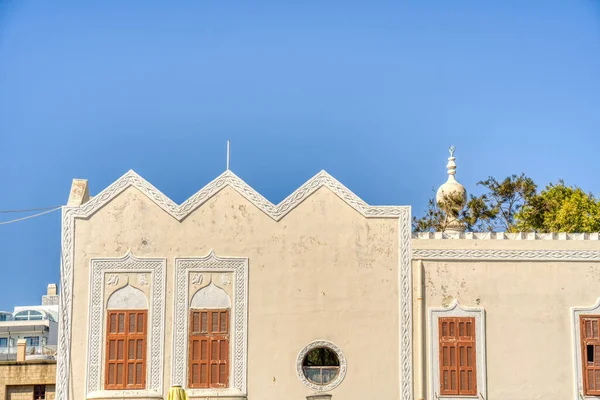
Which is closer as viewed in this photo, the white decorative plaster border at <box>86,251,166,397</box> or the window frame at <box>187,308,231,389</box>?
the white decorative plaster border at <box>86,251,166,397</box>

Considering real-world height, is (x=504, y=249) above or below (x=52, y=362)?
above

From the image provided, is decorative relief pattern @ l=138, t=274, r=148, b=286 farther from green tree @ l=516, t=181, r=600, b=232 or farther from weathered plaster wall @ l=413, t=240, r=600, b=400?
green tree @ l=516, t=181, r=600, b=232

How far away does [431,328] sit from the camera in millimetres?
20703

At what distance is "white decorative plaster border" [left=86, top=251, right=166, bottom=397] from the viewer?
2003 cm

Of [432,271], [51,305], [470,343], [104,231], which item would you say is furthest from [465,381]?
[51,305]

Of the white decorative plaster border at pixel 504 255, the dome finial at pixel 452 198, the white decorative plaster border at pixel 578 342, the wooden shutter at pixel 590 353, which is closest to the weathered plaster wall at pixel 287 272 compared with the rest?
the white decorative plaster border at pixel 504 255

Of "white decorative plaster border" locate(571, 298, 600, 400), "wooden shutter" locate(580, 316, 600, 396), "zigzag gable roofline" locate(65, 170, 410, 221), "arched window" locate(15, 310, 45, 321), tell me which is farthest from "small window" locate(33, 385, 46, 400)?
"arched window" locate(15, 310, 45, 321)

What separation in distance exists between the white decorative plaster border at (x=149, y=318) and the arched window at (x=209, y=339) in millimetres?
633

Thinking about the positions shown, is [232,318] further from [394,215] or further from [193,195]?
[394,215]

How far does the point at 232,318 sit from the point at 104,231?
315cm

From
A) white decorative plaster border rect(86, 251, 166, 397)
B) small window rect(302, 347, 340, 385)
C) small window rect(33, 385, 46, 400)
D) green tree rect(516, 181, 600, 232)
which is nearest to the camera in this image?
white decorative plaster border rect(86, 251, 166, 397)

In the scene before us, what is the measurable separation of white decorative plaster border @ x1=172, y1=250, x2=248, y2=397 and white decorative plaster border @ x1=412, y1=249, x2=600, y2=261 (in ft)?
12.1

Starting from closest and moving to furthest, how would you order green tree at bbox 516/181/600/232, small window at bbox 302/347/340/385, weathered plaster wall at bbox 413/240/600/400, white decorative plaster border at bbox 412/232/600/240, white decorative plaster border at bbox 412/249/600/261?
1. small window at bbox 302/347/340/385
2. weathered plaster wall at bbox 413/240/600/400
3. white decorative plaster border at bbox 412/249/600/261
4. white decorative plaster border at bbox 412/232/600/240
5. green tree at bbox 516/181/600/232

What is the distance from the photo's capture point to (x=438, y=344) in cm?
2070
